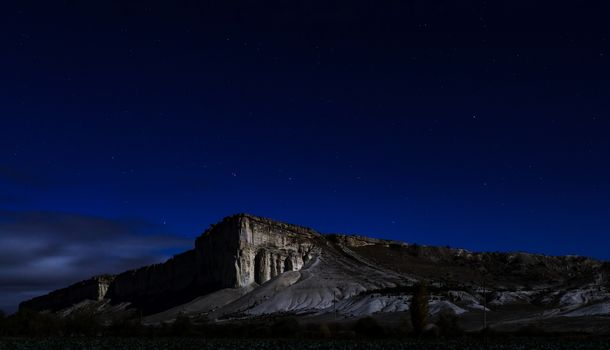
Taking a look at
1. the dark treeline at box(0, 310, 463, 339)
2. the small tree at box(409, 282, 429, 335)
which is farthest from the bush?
the small tree at box(409, 282, 429, 335)

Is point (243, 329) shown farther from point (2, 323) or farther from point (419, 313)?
point (2, 323)

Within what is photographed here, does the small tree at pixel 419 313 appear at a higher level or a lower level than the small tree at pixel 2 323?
lower

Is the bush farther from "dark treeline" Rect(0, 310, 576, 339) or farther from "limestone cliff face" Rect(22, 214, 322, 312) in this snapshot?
"limestone cliff face" Rect(22, 214, 322, 312)

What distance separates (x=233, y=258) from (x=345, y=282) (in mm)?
25118

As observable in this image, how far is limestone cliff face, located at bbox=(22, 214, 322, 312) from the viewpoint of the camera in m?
146

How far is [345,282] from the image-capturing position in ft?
449

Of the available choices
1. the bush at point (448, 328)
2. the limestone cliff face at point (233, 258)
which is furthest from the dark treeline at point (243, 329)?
the limestone cliff face at point (233, 258)

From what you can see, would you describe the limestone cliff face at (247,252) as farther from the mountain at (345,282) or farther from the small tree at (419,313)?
the small tree at (419,313)

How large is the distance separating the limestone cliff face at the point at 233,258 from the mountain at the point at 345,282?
25 centimetres

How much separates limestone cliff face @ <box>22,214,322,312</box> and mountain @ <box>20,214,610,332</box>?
0.80 feet

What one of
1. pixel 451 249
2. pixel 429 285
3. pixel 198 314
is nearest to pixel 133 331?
pixel 198 314

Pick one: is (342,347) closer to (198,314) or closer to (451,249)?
(198,314)

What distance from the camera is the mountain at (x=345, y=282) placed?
10875cm

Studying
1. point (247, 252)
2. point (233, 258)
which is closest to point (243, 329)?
point (233, 258)
